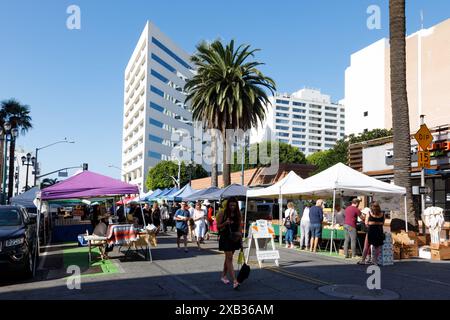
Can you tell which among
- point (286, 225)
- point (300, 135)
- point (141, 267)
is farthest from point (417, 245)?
point (300, 135)

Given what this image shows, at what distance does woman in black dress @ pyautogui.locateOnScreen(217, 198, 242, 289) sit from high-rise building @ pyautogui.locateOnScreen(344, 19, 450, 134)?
35976mm

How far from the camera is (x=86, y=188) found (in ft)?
44.2

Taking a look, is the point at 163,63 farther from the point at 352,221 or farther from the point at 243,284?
the point at 243,284

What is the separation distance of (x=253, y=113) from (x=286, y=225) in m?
16.6

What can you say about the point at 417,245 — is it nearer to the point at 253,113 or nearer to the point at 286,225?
the point at 286,225

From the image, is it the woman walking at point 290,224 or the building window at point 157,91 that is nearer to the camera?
the woman walking at point 290,224

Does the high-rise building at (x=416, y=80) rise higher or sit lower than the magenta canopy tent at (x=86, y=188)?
higher

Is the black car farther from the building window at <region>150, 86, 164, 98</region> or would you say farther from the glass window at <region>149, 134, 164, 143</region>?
the building window at <region>150, 86, 164, 98</region>

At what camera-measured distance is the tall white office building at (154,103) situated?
329ft

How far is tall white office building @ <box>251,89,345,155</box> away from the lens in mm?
171250

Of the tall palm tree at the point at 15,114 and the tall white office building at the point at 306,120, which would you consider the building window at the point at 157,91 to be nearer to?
the tall palm tree at the point at 15,114

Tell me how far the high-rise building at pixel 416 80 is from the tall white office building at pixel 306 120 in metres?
105

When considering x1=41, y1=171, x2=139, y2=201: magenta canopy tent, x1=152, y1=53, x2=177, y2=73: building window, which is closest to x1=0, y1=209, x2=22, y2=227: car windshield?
x1=41, y1=171, x2=139, y2=201: magenta canopy tent

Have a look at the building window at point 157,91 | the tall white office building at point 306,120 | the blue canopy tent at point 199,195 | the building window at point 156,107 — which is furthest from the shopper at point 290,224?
the tall white office building at point 306,120
